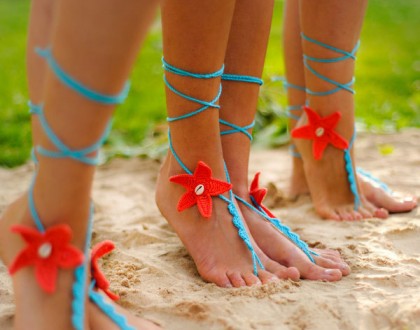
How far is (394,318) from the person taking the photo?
138 centimetres

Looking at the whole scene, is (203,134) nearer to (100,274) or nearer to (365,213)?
(100,274)

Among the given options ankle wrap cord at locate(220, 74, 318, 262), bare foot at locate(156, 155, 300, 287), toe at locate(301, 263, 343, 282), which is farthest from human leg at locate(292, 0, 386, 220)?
bare foot at locate(156, 155, 300, 287)

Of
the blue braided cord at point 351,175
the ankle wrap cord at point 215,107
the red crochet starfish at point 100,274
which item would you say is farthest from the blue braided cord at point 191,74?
the blue braided cord at point 351,175

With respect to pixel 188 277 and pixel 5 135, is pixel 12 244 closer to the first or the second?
pixel 188 277

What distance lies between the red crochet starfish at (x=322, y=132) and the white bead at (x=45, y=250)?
1291 millimetres

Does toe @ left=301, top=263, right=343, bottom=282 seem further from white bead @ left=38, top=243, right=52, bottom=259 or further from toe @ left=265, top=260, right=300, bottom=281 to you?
white bead @ left=38, top=243, right=52, bottom=259

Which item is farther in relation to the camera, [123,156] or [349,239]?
[123,156]

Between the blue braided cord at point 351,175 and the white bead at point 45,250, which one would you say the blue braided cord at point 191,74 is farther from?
the blue braided cord at point 351,175

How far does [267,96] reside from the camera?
147 inches

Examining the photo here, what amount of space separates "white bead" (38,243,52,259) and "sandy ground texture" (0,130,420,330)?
0.30m

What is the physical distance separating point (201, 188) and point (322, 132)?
0.73 m

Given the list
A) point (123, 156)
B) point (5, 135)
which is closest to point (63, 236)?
point (123, 156)

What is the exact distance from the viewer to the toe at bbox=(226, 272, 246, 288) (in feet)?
5.18

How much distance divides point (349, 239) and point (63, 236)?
110cm
